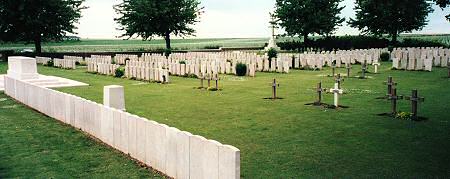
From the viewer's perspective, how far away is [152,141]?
7777 mm

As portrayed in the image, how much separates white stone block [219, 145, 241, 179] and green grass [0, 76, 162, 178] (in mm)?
1956

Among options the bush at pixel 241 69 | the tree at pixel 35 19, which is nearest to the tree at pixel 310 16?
the tree at pixel 35 19

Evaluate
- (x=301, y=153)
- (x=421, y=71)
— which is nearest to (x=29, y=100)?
(x=301, y=153)

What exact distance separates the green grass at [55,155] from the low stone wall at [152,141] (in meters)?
0.22

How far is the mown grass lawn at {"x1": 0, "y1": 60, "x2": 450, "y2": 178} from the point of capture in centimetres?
761

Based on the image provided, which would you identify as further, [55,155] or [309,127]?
[309,127]

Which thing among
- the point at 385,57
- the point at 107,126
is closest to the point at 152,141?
the point at 107,126

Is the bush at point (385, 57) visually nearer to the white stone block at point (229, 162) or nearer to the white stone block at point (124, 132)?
the white stone block at point (124, 132)

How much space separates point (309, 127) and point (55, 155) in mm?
5539

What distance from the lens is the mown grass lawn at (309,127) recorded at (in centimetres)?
761

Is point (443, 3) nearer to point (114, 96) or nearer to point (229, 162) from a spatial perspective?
point (229, 162)

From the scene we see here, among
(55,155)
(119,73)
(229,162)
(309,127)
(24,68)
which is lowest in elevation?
(55,155)

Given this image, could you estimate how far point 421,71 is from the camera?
2561 centimetres

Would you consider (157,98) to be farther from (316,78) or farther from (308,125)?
(316,78)
